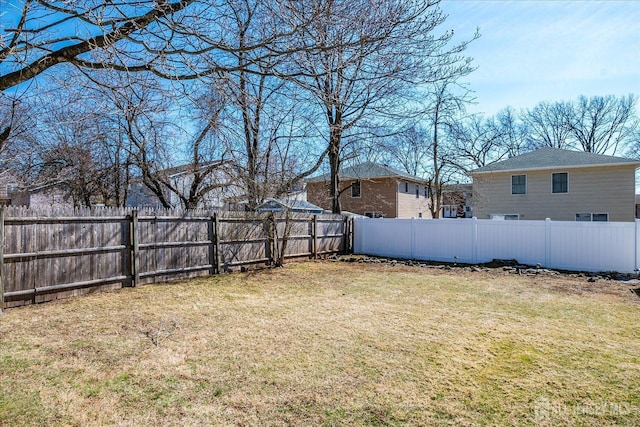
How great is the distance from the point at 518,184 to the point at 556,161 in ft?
Answer: 5.41

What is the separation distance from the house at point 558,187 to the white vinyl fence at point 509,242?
20.1 ft

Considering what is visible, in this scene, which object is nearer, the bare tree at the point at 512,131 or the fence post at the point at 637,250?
the fence post at the point at 637,250

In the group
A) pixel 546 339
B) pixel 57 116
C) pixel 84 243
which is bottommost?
pixel 546 339

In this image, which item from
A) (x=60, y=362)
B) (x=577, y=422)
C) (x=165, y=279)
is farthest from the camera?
(x=165, y=279)

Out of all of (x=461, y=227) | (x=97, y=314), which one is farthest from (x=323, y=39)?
(x=461, y=227)

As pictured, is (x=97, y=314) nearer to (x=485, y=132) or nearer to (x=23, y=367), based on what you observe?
(x=23, y=367)

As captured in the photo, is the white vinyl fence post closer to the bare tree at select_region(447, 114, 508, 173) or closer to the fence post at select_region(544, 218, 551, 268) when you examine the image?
the fence post at select_region(544, 218, 551, 268)

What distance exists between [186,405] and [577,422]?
108 inches

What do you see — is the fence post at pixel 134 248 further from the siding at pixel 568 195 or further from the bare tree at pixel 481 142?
the bare tree at pixel 481 142

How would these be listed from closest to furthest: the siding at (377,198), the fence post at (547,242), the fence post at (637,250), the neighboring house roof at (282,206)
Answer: the fence post at (637,250) < the fence post at (547,242) < the neighboring house roof at (282,206) < the siding at (377,198)

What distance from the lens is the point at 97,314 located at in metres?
5.48

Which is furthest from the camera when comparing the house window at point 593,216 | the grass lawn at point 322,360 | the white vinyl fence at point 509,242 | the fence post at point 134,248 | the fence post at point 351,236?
the house window at point 593,216

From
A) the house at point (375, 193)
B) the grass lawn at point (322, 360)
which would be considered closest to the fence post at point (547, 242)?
the grass lawn at point (322, 360)

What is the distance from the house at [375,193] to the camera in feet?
72.8
